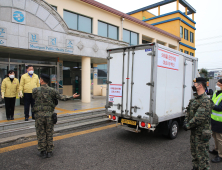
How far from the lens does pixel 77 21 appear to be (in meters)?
10.7

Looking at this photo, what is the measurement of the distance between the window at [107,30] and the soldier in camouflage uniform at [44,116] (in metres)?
8.86

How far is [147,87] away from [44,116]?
2733mm

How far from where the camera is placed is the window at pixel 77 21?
406 inches

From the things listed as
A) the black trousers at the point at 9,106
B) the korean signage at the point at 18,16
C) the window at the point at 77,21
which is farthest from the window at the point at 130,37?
the black trousers at the point at 9,106

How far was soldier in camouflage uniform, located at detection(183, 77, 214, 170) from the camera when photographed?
9.93 ft

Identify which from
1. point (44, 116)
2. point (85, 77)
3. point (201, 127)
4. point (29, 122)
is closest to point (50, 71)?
point (85, 77)

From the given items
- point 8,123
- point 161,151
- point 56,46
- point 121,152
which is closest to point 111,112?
point 121,152

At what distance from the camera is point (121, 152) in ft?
14.3

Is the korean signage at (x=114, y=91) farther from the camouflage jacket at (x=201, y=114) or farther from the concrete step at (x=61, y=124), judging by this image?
the camouflage jacket at (x=201, y=114)

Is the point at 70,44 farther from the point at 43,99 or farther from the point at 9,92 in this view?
the point at 43,99

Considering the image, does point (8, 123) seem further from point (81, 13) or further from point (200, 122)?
point (81, 13)

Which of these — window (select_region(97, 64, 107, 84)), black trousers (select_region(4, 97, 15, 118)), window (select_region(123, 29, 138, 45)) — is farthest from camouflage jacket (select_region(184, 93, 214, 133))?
window (select_region(97, 64, 107, 84))

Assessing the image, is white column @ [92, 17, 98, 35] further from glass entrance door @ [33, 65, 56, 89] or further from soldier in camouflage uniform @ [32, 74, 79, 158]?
soldier in camouflage uniform @ [32, 74, 79, 158]

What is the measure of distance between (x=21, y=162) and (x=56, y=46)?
6.34 meters
